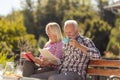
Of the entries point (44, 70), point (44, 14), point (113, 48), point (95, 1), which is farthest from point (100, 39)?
point (44, 70)

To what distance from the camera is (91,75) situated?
19.9 ft

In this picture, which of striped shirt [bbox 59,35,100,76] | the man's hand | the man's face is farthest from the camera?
the man's face

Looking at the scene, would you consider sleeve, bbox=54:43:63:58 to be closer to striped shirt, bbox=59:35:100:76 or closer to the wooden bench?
striped shirt, bbox=59:35:100:76

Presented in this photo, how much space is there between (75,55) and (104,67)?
0.45 metres

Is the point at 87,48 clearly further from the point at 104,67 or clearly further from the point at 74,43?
the point at 104,67

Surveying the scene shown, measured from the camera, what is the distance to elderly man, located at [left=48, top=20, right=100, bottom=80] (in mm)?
5879

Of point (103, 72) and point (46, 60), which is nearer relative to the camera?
point (103, 72)

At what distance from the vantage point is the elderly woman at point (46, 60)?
21.2ft

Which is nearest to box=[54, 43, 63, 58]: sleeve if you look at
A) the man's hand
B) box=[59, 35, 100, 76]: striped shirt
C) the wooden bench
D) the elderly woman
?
the elderly woman

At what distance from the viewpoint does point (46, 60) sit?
6438mm

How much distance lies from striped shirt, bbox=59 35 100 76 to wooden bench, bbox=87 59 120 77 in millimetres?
87

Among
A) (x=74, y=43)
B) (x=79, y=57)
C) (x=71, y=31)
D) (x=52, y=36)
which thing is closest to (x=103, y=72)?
(x=79, y=57)

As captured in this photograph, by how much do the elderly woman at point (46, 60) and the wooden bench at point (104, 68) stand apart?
65cm

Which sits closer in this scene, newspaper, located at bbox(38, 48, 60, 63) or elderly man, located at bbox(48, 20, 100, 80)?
elderly man, located at bbox(48, 20, 100, 80)
